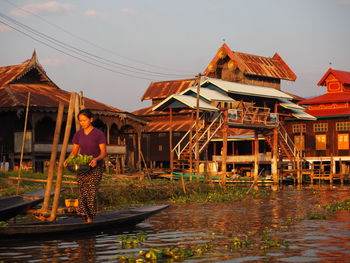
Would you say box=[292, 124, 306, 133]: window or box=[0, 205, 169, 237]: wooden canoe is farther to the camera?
box=[292, 124, 306, 133]: window

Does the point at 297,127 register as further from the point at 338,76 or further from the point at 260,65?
the point at 260,65

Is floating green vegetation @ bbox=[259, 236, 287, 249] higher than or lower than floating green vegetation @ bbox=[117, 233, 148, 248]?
higher

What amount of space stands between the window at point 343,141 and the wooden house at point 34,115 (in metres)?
15.5

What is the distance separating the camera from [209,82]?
1619 inches

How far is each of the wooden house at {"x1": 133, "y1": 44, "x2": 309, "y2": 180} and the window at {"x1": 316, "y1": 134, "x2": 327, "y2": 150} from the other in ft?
10.3

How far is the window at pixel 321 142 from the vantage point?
45625 mm

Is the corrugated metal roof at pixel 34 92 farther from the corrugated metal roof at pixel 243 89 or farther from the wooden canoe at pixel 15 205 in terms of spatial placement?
the wooden canoe at pixel 15 205

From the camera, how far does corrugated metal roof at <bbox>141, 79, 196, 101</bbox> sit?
184 feet

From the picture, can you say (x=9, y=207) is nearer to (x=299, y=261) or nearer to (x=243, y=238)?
(x=243, y=238)

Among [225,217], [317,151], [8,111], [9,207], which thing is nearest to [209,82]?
[317,151]

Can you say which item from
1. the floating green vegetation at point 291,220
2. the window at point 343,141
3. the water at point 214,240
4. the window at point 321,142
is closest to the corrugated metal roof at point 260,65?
the window at point 321,142

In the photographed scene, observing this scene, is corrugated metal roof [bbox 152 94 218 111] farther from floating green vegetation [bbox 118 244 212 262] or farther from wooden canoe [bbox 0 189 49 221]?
floating green vegetation [bbox 118 244 212 262]

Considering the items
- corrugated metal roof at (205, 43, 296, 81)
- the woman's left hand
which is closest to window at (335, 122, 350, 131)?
corrugated metal roof at (205, 43, 296, 81)

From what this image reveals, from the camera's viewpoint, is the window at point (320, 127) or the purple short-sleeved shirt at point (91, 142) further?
the window at point (320, 127)
